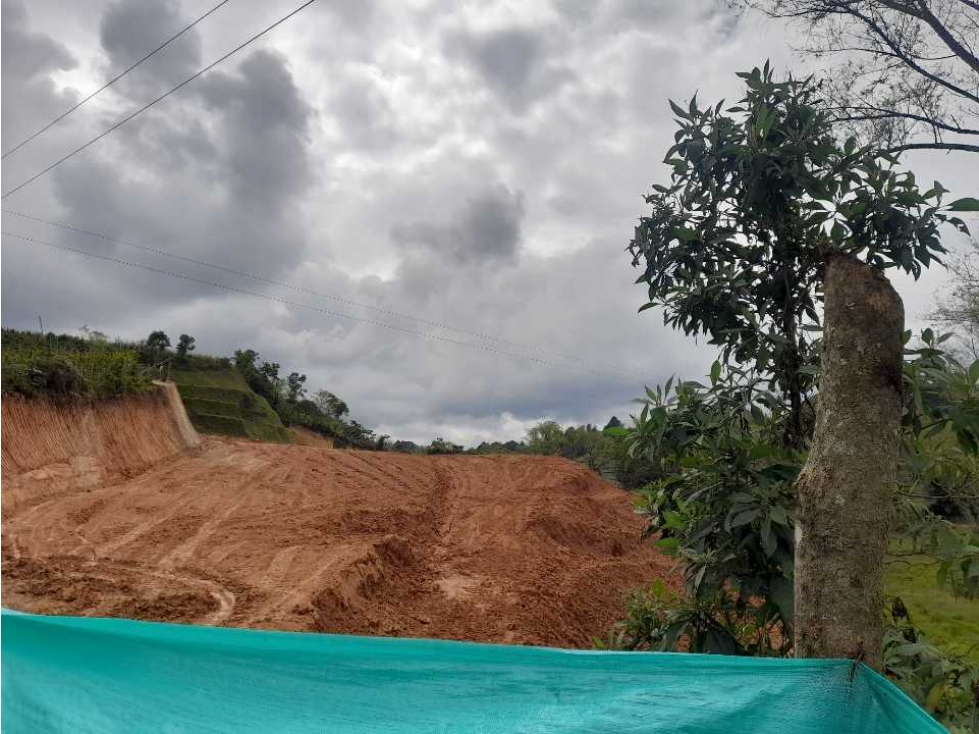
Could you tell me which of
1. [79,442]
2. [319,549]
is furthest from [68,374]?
[319,549]

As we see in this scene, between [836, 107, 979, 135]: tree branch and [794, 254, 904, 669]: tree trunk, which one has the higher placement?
[836, 107, 979, 135]: tree branch

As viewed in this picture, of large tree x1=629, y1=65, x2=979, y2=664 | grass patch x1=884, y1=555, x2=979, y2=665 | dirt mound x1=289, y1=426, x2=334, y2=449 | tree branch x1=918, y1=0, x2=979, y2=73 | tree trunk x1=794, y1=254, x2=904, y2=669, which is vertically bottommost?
grass patch x1=884, y1=555, x2=979, y2=665

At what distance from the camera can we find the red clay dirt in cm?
702

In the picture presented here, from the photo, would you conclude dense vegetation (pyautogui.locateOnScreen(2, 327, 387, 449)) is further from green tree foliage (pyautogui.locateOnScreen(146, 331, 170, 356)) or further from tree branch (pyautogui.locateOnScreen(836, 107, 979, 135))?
tree branch (pyautogui.locateOnScreen(836, 107, 979, 135))

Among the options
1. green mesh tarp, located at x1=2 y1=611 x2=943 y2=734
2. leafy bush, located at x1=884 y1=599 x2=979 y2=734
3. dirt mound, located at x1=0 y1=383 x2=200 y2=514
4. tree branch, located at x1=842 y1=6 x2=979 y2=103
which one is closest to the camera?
green mesh tarp, located at x1=2 y1=611 x2=943 y2=734

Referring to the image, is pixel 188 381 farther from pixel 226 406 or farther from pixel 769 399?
pixel 769 399

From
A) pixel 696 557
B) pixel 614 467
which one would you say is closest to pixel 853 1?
pixel 696 557

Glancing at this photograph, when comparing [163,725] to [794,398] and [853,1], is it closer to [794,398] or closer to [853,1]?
[794,398]

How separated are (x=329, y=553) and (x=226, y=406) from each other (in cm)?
1755

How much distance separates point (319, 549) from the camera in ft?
29.3

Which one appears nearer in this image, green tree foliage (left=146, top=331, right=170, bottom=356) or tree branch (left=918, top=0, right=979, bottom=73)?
tree branch (left=918, top=0, right=979, bottom=73)

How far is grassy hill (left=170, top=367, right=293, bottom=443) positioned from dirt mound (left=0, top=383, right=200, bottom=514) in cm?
520

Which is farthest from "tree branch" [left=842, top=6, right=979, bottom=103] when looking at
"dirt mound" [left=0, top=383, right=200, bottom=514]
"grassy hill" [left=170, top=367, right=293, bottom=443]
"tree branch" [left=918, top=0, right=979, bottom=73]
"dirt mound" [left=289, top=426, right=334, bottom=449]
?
"dirt mound" [left=289, top=426, right=334, bottom=449]

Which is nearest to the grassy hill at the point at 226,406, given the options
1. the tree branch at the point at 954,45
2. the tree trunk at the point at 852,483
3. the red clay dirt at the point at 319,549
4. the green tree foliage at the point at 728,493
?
the red clay dirt at the point at 319,549
